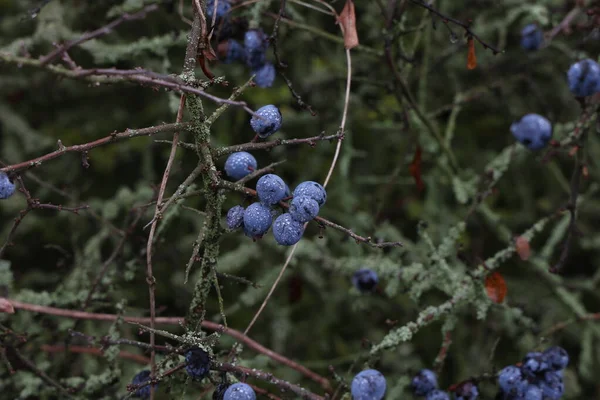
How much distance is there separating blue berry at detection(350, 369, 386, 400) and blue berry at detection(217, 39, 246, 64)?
0.83 metres

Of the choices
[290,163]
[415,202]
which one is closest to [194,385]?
[290,163]

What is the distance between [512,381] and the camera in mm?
1296

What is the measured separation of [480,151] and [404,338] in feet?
4.12

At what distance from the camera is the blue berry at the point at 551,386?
4.29ft

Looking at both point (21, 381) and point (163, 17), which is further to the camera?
point (163, 17)

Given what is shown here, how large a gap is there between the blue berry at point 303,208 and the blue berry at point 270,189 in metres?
0.03

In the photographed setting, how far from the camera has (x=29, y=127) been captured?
2.34m

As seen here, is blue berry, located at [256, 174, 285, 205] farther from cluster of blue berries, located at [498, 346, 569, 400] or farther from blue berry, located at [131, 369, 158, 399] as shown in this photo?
cluster of blue berries, located at [498, 346, 569, 400]

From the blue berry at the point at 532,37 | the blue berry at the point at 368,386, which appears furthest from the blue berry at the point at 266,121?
the blue berry at the point at 532,37

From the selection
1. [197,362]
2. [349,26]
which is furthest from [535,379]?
[349,26]

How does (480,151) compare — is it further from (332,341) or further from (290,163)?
(332,341)

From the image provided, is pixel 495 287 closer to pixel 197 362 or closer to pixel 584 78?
pixel 584 78

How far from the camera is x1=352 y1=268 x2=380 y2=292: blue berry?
163cm

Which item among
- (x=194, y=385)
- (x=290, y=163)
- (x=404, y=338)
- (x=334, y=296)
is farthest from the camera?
(x=290, y=163)
